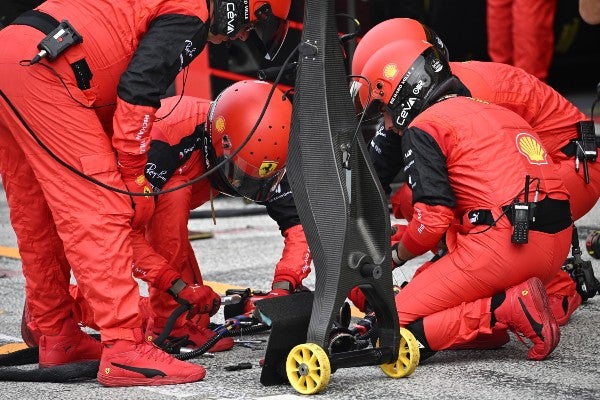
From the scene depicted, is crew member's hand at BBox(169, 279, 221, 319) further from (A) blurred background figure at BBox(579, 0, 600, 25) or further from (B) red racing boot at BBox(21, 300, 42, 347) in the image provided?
(A) blurred background figure at BBox(579, 0, 600, 25)

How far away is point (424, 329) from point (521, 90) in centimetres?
178

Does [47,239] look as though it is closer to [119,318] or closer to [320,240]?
[119,318]

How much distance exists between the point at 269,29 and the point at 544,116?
5.44 ft

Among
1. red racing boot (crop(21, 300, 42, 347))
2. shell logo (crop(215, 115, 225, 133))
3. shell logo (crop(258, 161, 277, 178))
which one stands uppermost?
shell logo (crop(215, 115, 225, 133))

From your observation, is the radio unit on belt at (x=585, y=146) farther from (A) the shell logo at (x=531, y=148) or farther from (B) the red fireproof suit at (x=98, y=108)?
(B) the red fireproof suit at (x=98, y=108)

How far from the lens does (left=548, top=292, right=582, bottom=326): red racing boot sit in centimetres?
620

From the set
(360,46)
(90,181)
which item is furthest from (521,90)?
(90,181)

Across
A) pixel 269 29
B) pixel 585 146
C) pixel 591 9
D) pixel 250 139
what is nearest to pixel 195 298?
pixel 250 139

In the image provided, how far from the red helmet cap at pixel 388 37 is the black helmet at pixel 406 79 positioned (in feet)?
2.33

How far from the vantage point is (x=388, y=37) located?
281 inches

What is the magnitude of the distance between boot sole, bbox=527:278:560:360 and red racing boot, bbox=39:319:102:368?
1899 mm

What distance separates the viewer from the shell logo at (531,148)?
18.7 feet

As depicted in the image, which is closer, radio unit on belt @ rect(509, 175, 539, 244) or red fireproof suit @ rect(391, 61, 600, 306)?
radio unit on belt @ rect(509, 175, 539, 244)

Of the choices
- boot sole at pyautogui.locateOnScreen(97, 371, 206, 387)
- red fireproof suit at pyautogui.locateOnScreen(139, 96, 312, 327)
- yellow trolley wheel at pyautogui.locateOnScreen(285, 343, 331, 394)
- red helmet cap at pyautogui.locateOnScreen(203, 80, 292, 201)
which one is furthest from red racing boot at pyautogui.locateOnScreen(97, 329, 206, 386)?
red helmet cap at pyautogui.locateOnScreen(203, 80, 292, 201)
